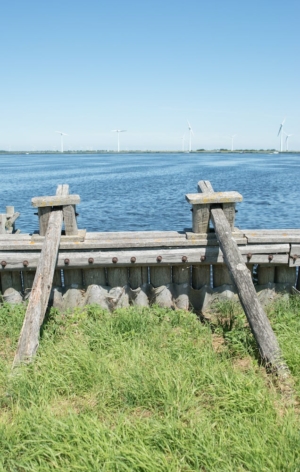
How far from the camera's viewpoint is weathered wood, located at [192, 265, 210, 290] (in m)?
6.75

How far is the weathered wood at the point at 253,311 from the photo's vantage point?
443cm

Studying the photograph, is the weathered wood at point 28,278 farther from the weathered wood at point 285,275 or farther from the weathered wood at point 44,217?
the weathered wood at point 285,275

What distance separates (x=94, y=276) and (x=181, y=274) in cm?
135

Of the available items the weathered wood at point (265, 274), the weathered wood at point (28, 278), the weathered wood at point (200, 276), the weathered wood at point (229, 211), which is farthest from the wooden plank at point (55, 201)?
the weathered wood at point (265, 274)

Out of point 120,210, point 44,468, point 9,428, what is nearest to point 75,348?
point 9,428

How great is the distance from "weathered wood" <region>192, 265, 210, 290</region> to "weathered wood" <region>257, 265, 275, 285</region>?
802 mm

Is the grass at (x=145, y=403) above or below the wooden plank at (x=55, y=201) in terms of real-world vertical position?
below

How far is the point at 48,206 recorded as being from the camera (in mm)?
6535

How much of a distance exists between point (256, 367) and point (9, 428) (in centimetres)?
245

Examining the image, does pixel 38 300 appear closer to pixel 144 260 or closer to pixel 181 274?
pixel 144 260

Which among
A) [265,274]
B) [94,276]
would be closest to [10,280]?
[94,276]

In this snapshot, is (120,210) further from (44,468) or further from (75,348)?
(44,468)

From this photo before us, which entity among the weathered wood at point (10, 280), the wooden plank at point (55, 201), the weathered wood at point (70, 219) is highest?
the wooden plank at point (55, 201)

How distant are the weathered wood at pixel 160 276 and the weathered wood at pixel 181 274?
9 cm
